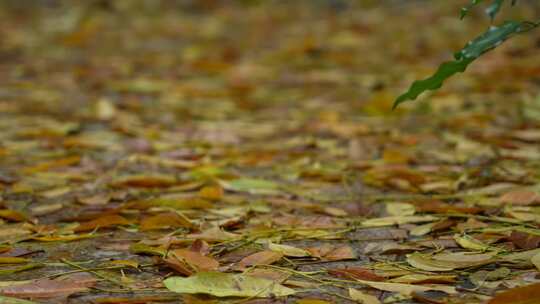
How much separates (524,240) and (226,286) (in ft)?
1.84

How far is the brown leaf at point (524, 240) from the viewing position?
1.40m

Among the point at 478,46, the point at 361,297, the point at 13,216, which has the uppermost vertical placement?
the point at 478,46

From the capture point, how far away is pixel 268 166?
7.20ft

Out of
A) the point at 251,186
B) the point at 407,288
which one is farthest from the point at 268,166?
the point at 407,288

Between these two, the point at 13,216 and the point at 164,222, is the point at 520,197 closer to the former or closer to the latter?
the point at 164,222

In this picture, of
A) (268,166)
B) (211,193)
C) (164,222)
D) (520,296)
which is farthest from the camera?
(268,166)

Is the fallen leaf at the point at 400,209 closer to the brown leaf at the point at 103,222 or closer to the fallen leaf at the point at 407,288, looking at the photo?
the fallen leaf at the point at 407,288

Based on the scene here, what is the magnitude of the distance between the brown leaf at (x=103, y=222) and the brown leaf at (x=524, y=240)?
0.76 metres

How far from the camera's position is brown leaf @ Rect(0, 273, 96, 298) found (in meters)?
1.23

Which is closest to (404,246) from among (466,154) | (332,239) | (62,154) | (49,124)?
(332,239)

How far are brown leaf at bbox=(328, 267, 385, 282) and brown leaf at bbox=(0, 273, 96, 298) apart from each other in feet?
1.31

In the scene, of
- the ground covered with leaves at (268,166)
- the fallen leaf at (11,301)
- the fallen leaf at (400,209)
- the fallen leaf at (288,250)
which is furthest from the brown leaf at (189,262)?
the fallen leaf at (400,209)

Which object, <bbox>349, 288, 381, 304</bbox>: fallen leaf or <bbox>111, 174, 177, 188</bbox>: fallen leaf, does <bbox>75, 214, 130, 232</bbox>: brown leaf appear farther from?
<bbox>349, 288, 381, 304</bbox>: fallen leaf

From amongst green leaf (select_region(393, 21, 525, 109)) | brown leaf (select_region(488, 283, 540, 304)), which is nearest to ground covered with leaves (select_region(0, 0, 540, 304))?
brown leaf (select_region(488, 283, 540, 304))
